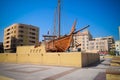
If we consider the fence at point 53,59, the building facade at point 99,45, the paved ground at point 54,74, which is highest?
the building facade at point 99,45

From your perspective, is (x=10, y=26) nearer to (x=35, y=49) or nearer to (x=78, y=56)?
(x=35, y=49)

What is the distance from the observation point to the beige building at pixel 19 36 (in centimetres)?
7738

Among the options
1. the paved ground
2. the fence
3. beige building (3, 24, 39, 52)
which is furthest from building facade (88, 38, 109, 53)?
the paved ground

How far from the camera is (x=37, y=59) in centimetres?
3189

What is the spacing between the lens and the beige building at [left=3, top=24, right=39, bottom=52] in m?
77.4

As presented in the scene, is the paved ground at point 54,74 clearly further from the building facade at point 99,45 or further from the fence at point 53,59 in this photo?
the building facade at point 99,45

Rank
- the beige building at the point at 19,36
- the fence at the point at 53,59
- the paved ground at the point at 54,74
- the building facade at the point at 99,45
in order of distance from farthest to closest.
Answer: the building facade at the point at 99,45, the beige building at the point at 19,36, the fence at the point at 53,59, the paved ground at the point at 54,74

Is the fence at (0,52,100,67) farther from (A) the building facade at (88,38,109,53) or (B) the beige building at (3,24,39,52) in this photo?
(A) the building facade at (88,38,109,53)

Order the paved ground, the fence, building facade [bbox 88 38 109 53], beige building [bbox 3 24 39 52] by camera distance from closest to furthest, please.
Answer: the paved ground → the fence → beige building [bbox 3 24 39 52] → building facade [bbox 88 38 109 53]

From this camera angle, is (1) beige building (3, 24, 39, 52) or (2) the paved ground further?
(1) beige building (3, 24, 39, 52)

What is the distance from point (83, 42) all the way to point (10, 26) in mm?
79427

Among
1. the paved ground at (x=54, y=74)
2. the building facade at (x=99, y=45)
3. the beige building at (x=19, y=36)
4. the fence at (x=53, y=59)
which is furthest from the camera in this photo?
the building facade at (x=99, y=45)

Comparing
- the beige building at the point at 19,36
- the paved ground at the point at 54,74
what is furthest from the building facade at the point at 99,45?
the paved ground at the point at 54,74

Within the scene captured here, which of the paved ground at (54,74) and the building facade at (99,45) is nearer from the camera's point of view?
the paved ground at (54,74)
